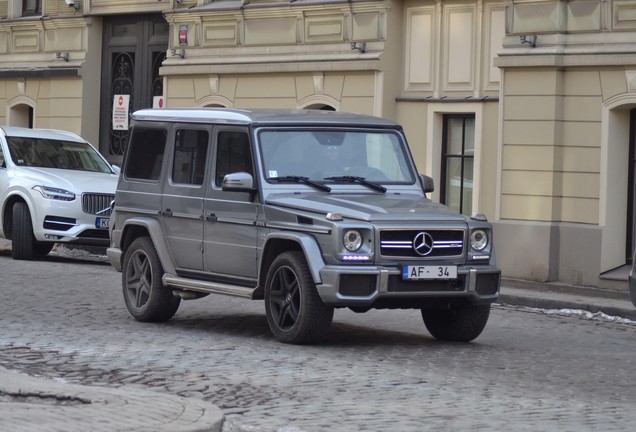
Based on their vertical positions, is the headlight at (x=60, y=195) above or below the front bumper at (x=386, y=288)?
above

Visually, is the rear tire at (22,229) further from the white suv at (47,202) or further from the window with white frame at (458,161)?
the window with white frame at (458,161)

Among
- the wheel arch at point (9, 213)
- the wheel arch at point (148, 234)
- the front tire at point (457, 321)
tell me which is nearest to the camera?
the front tire at point (457, 321)

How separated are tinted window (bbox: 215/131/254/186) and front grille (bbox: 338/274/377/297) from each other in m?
1.62

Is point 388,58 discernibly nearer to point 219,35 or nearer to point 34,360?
point 219,35

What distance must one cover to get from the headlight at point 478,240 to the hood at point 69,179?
9.24m

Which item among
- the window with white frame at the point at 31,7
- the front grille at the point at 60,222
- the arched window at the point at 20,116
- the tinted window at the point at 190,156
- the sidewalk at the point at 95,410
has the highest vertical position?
the window with white frame at the point at 31,7

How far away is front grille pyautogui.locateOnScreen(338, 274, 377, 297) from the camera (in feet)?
36.1

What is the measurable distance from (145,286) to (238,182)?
69.6 inches

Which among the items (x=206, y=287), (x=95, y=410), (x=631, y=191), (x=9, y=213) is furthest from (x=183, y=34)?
(x=95, y=410)

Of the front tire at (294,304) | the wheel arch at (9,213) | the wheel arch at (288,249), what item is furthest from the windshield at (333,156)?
the wheel arch at (9,213)

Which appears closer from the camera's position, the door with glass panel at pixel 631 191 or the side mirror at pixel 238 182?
the side mirror at pixel 238 182

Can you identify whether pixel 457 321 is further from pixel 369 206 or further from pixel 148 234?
pixel 148 234

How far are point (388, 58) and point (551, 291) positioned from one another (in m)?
5.47

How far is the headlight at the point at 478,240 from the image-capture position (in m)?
11.6
